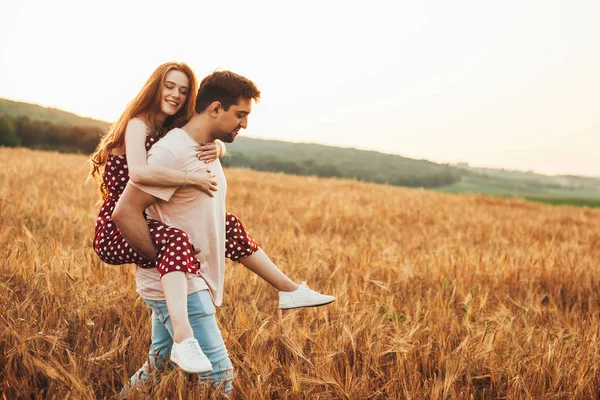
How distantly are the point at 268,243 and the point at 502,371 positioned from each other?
273cm

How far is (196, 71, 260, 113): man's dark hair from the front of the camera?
1876 millimetres

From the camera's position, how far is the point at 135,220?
179 centimetres

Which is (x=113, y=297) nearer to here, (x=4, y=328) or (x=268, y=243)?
(x=4, y=328)

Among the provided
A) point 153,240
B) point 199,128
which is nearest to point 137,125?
point 199,128

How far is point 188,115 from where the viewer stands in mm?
2008

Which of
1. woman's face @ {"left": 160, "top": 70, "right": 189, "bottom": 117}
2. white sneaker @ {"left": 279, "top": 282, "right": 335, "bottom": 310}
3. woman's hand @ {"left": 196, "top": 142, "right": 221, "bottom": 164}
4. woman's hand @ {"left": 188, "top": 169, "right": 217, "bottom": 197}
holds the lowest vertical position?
white sneaker @ {"left": 279, "top": 282, "right": 335, "bottom": 310}

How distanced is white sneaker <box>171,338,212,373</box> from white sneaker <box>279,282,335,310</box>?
2.00ft

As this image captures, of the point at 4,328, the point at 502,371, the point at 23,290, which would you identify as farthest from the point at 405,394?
the point at 23,290

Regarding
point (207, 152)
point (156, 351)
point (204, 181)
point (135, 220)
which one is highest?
point (207, 152)

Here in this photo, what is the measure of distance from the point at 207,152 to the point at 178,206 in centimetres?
25

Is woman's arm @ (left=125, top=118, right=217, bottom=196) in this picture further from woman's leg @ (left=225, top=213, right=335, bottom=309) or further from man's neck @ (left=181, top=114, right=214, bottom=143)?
woman's leg @ (left=225, top=213, right=335, bottom=309)

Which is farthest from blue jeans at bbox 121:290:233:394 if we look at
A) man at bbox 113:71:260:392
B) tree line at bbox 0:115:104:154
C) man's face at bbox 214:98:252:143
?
tree line at bbox 0:115:104:154

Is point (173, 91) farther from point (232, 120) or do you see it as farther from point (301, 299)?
point (301, 299)

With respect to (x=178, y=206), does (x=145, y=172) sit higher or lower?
higher
